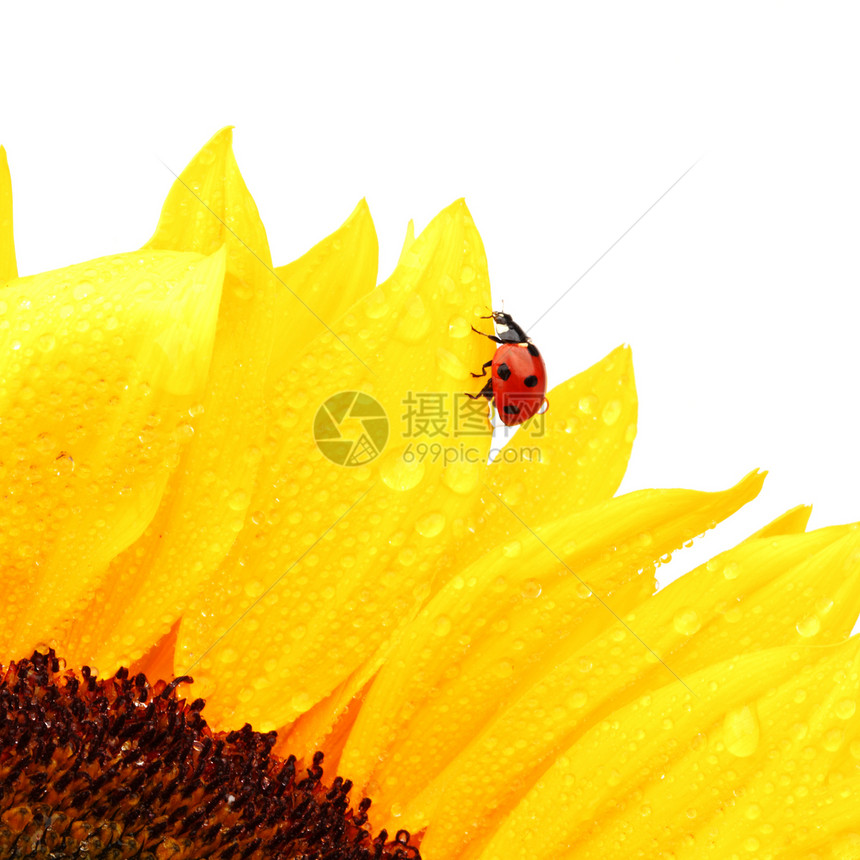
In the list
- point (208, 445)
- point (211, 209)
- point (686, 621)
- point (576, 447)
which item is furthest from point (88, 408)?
point (686, 621)

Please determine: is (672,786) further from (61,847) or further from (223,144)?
(223,144)

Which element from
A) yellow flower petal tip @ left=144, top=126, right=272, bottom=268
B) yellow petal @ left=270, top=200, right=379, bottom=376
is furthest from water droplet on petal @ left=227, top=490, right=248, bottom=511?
yellow flower petal tip @ left=144, top=126, right=272, bottom=268

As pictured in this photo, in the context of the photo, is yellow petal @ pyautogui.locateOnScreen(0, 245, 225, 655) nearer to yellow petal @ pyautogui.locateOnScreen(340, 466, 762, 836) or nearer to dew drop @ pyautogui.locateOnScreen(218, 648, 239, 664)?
dew drop @ pyautogui.locateOnScreen(218, 648, 239, 664)

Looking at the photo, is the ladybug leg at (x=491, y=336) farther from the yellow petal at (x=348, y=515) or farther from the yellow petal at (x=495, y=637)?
the yellow petal at (x=495, y=637)

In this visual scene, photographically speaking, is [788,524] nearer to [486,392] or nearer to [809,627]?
[809,627]

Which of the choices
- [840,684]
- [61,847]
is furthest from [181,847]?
[840,684]

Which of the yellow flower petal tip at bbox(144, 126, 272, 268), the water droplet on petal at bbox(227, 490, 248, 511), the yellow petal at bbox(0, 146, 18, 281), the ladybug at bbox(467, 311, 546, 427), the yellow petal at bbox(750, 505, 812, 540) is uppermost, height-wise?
the yellow petal at bbox(750, 505, 812, 540)
